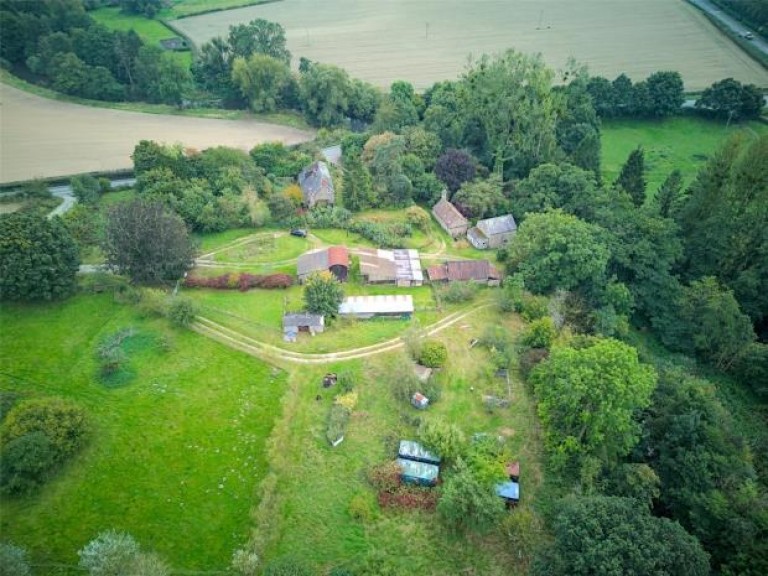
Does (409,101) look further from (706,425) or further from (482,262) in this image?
(706,425)

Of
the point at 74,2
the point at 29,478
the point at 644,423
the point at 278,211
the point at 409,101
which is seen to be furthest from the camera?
the point at 74,2

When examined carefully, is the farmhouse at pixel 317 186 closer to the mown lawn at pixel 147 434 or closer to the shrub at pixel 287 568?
the mown lawn at pixel 147 434

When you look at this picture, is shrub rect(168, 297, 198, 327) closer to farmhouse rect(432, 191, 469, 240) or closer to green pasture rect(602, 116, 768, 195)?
farmhouse rect(432, 191, 469, 240)

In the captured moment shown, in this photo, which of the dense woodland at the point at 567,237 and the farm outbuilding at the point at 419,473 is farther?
the farm outbuilding at the point at 419,473

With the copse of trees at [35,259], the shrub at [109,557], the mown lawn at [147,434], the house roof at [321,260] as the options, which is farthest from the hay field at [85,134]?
the shrub at [109,557]

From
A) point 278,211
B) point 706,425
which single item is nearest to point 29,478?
point 278,211
